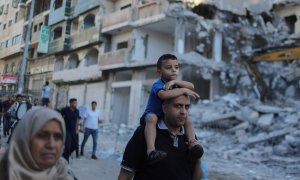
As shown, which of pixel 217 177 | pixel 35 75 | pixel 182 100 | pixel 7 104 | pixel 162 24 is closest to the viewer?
pixel 182 100

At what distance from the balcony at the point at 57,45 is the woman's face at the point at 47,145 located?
1254 inches

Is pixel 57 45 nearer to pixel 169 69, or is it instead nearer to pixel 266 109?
pixel 266 109

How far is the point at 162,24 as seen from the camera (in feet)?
78.2

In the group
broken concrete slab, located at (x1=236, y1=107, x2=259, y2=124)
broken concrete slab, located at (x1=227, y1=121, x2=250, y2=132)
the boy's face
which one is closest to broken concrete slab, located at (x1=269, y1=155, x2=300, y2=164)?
broken concrete slab, located at (x1=227, y1=121, x2=250, y2=132)

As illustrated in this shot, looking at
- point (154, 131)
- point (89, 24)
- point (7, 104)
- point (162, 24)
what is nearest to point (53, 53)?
point (89, 24)

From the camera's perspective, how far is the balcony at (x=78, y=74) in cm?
2859

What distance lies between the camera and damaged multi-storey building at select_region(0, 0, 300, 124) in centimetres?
2228

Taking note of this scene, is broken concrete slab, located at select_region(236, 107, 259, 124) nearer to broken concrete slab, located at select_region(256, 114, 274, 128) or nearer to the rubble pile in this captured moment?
the rubble pile

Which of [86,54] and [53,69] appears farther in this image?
[53,69]

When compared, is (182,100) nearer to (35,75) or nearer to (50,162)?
(50,162)

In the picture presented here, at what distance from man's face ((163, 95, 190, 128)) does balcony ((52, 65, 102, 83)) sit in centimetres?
2547

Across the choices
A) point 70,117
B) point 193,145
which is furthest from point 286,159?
point 193,145

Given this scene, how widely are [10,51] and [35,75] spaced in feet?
31.5

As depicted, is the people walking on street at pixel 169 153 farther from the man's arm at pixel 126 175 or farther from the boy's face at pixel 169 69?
the boy's face at pixel 169 69
